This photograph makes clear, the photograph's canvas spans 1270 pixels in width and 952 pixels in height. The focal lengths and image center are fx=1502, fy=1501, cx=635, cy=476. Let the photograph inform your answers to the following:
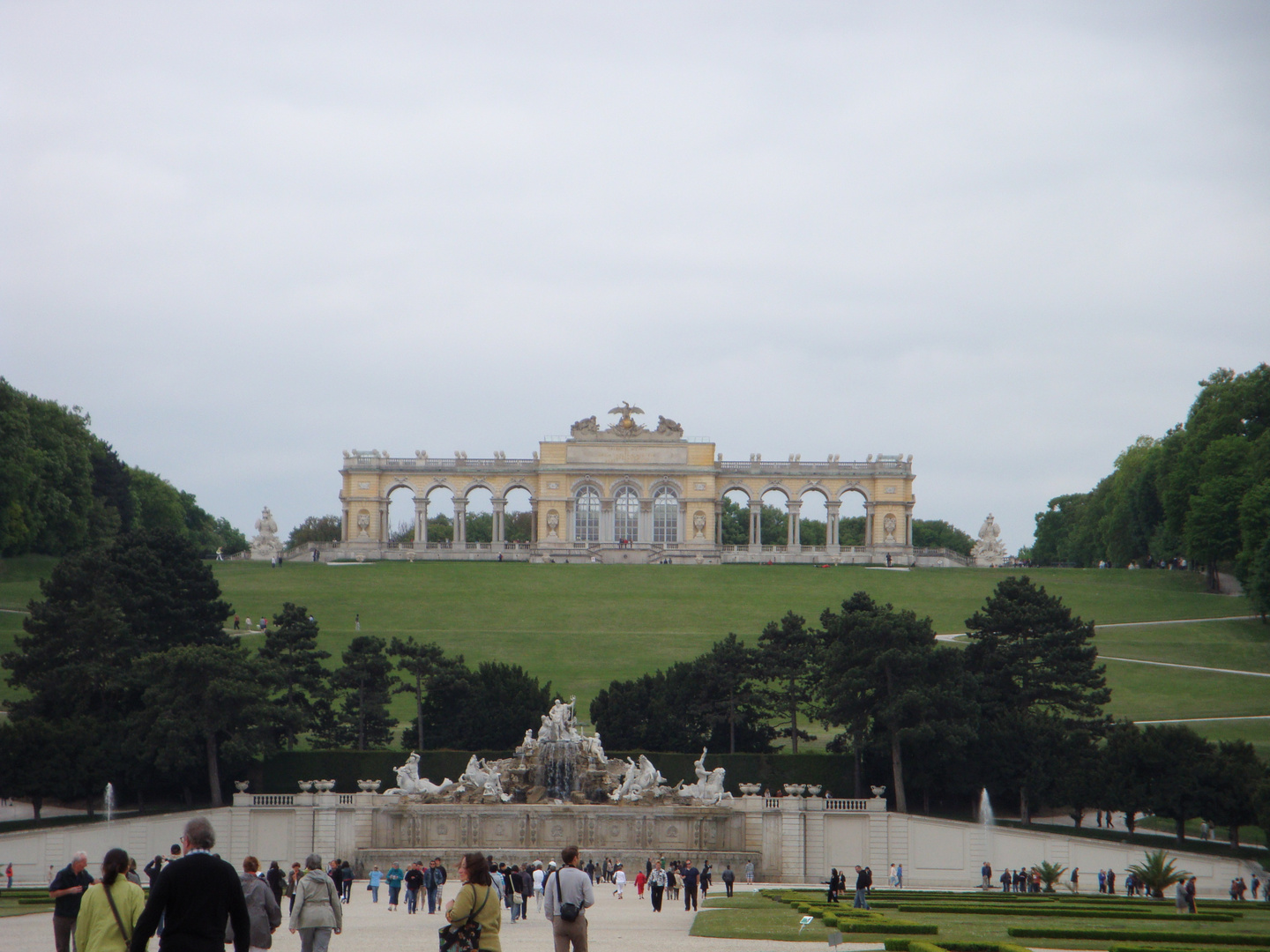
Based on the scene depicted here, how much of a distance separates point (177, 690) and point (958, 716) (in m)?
19.2

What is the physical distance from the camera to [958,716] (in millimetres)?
36969

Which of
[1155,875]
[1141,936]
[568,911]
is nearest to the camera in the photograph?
[568,911]

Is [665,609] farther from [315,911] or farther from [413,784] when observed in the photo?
[315,911]

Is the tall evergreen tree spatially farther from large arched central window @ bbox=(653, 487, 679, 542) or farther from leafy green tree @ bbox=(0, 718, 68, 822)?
large arched central window @ bbox=(653, 487, 679, 542)

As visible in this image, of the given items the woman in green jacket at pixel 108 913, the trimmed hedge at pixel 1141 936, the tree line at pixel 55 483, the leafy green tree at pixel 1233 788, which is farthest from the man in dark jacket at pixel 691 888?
the tree line at pixel 55 483

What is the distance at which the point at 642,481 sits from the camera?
80.4 metres

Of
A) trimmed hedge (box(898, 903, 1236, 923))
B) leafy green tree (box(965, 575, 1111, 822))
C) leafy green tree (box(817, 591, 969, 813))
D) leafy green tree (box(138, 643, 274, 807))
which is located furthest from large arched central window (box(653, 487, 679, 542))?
trimmed hedge (box(898, 903, 1236, 923))

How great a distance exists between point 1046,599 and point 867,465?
135ft

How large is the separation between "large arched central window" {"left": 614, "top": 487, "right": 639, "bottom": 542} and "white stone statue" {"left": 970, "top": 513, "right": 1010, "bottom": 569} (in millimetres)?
17883

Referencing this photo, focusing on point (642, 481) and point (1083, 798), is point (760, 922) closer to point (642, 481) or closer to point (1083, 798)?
point (1083, 798)

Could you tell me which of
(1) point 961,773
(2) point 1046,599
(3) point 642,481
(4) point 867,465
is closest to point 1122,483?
(4) point 867,465

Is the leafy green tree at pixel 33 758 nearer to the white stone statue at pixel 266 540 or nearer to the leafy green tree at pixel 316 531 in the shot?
the white stone statue at pixel 266 540

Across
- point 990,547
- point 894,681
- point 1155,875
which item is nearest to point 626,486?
point 990,547

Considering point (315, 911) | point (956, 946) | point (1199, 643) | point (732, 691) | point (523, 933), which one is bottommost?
point (523, 933)
